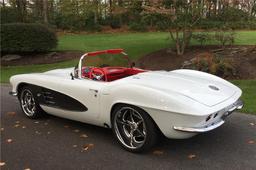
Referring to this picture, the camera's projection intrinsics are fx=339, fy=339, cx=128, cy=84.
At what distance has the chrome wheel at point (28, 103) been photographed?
Answer: 5.86m

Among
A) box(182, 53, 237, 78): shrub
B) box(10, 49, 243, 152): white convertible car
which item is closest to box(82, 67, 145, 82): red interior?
box(10, 49, 243, 152): white convertible car

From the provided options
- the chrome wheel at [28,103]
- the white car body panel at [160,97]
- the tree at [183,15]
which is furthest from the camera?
the tree at [183,15]

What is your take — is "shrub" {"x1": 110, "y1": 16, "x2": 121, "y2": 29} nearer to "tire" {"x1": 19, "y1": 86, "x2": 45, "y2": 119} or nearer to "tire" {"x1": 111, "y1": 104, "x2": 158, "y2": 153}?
"tire" {"x1": 19, "y1": 86, "x2": 45, "y2": 119}

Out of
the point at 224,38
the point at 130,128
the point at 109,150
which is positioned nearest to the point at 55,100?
the point at 109,150

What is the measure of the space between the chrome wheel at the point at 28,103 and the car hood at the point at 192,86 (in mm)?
2178

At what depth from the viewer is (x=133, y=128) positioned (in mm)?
4281

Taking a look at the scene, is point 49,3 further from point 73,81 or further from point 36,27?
point 73,81

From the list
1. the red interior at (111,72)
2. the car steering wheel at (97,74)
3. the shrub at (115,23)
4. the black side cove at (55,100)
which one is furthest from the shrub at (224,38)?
the shrub at (115,23)

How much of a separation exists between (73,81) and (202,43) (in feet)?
31.6

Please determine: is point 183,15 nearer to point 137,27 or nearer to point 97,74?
point 97,74

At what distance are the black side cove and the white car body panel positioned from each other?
0.21 feet

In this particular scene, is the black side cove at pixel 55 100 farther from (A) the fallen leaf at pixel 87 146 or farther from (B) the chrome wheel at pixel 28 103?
(A) the fallen leaf at pixel 87 146

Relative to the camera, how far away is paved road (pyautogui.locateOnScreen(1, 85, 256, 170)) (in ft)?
13.1

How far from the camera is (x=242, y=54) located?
10.0 meters
